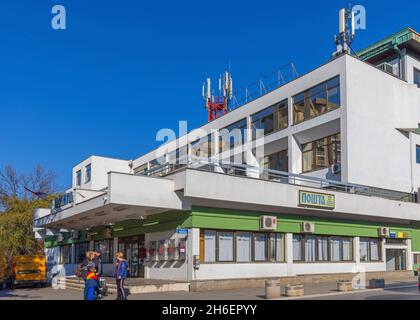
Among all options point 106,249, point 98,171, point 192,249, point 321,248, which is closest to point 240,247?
point 192,249

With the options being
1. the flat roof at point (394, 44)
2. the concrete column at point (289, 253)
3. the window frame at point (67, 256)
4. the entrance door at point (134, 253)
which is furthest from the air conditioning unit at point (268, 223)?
the window frame at point (67, 256)

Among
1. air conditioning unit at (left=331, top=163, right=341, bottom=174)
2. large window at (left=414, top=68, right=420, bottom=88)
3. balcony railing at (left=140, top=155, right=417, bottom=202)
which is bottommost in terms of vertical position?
balcony railing at (left=140, top=155, right=417, bottom=202)

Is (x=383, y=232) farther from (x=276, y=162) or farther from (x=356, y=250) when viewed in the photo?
(x=276, y=162)

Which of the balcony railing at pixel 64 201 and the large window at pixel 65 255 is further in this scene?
the large window at pixel 65 255

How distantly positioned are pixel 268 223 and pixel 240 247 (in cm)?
196

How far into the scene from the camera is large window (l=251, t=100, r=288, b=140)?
38.1 meters

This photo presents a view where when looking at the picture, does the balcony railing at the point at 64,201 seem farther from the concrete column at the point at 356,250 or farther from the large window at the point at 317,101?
the concrete column at the point at 356,250

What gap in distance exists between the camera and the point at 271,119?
39.4 meters

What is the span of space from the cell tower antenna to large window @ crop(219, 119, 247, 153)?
972 centimetres

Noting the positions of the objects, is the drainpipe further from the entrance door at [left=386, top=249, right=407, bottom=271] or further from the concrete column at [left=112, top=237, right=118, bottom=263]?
the concrete column at [left=112, top=237, right=118, bottom=263]

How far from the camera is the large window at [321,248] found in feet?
93.7

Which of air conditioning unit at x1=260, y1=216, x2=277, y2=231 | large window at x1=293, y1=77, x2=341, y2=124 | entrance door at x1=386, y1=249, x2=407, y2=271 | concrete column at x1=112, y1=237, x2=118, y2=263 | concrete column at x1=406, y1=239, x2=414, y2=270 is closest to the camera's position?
air conditioning unit at x1=260, y1=216, x2=277, y2=231

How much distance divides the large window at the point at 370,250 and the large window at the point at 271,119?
408 inches

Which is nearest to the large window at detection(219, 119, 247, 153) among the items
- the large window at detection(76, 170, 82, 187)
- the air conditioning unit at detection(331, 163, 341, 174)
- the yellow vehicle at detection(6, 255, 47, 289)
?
the air conditioning unit at detection(331, 163, 341, 174)
